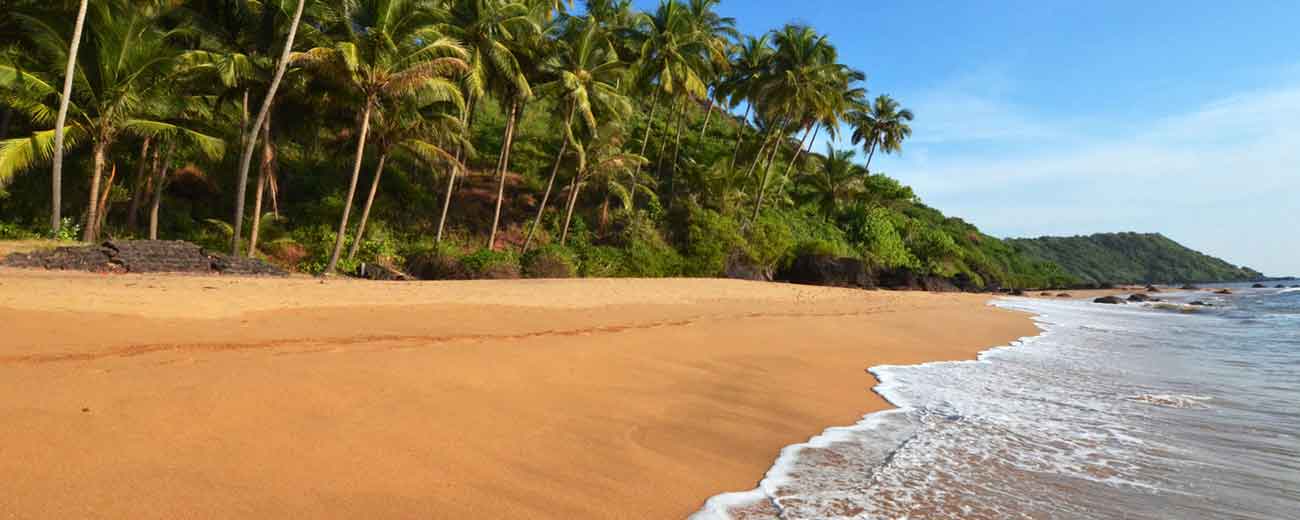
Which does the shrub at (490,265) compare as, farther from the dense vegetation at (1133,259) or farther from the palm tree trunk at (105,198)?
the dense vegetation at (1133,259)

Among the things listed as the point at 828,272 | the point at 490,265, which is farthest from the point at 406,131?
the point at 828,272

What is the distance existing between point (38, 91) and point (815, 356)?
1569 cm

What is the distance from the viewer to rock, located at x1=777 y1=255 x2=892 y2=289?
26.5m

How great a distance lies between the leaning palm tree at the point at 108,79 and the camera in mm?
12945

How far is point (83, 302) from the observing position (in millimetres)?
5672

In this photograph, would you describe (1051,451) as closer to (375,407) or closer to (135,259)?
(375,407)

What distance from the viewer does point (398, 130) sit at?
651 inches

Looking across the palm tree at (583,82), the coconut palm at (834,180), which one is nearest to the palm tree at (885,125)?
the coconut palm at (834,180)

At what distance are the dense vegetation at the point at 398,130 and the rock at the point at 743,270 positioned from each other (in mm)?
149

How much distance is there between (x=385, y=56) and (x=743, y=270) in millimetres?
13894

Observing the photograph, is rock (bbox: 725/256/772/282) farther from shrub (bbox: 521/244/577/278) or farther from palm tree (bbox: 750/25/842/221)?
shrub (bbox: 521/244/577/278)

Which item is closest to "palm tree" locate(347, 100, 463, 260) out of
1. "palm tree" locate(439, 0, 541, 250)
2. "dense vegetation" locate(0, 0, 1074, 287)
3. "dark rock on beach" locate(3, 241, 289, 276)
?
"dense vegetation" locate(0, 0, 1074, 287)

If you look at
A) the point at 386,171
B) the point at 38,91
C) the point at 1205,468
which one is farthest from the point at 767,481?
the point at 386,171

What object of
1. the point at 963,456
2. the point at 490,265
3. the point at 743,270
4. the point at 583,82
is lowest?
the point at 963,456
